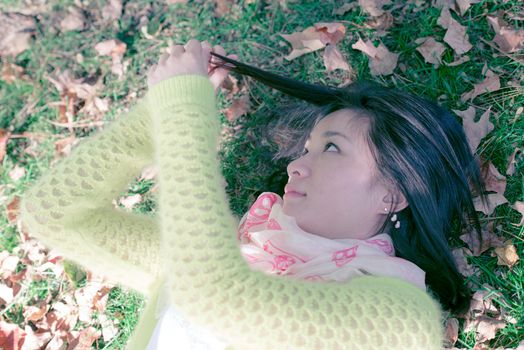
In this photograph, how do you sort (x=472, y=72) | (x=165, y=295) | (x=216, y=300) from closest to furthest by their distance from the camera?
(x=216, y=300), (x=165, y=295), (x=472, y=72)

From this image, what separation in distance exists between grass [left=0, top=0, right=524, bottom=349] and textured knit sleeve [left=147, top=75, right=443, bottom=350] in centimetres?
118

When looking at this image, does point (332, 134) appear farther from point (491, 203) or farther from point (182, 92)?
point (491, 203)

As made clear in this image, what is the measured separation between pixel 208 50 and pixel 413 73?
1.48 metres

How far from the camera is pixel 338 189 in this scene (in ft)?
8.61

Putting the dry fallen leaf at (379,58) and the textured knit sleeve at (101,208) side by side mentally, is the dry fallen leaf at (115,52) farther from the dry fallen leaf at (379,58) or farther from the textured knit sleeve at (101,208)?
the textured knit sleeve at (101,208)

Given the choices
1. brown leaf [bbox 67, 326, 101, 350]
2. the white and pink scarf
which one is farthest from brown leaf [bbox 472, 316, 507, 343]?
brown leaf [bbox 67, 326, 101, 350]

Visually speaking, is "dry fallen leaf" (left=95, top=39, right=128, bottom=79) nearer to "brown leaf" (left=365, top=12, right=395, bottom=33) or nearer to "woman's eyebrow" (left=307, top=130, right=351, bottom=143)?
"brown leaf" (left=365, top=12, right=395, bottom=33)

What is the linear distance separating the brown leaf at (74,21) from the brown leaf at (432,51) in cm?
256

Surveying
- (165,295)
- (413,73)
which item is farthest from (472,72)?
(165,295)

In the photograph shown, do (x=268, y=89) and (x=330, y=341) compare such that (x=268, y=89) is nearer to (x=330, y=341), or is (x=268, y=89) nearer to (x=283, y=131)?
(x=283, y=131)

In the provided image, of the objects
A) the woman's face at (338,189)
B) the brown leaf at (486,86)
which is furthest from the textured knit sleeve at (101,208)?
the brown leaf at (486,86)

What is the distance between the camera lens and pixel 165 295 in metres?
2.62

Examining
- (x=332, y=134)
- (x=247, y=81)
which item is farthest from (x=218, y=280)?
(x=247, y=81)

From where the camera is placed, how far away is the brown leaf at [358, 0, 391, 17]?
12.3 feet
